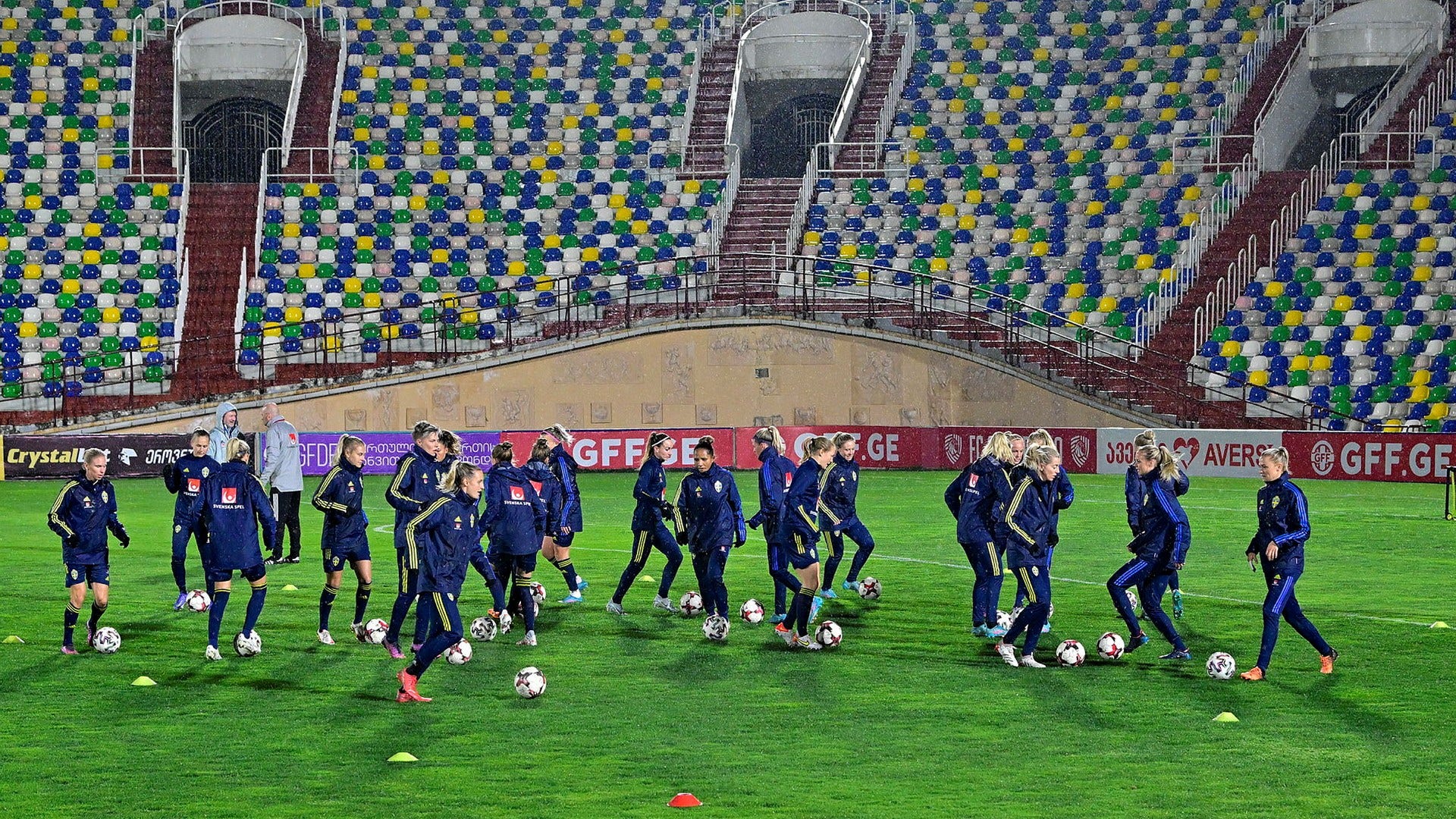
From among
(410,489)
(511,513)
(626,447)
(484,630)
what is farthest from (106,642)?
(626,447)

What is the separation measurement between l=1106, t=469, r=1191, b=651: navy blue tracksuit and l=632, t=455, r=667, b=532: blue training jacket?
4.51 meters

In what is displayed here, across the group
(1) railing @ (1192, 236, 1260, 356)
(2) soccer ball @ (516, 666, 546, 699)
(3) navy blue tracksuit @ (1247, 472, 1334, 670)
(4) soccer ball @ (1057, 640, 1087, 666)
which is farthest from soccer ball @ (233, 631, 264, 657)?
(1) railing @ (1192, 236, 1260, 356)

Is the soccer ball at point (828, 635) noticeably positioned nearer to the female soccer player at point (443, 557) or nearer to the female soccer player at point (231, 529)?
the female soccer player at point (443, 557)

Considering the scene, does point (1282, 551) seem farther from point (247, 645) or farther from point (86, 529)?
point (86, 529)

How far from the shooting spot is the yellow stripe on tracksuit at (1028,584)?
13.4m

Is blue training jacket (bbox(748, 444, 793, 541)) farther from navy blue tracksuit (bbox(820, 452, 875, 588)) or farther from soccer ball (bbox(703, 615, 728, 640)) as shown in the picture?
soccer ball (bbox(703, 615, 728, 640))

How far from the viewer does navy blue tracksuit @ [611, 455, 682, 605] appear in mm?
16344

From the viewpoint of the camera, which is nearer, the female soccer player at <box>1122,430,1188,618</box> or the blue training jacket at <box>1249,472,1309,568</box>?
the blue training jacket at <box>1249,472,1309,568</box>

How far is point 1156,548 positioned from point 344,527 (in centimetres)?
678

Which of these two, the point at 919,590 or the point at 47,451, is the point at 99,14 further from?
the point at 919,590

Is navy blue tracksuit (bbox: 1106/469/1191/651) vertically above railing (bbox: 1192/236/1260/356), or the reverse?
railing (bbox: 1192/236/1260/356)

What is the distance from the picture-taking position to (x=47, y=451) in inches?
1388

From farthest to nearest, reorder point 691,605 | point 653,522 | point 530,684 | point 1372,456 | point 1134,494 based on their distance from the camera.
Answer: point 1372,456, point 691,605, point 653,522, point 1134,494, point 530,684

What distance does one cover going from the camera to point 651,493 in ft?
53.7
